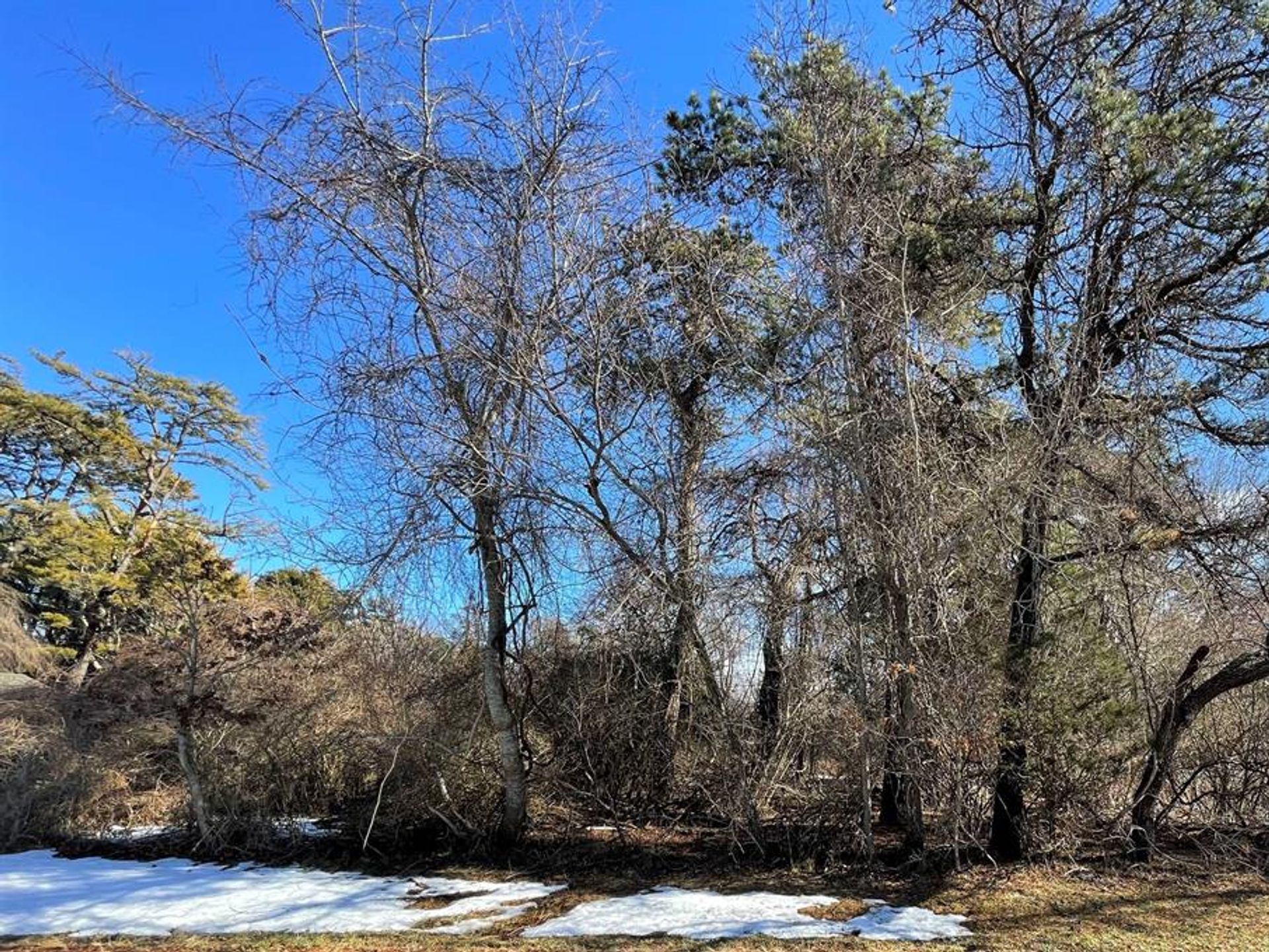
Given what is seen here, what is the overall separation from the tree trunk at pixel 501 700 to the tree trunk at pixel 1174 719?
5.32 metres

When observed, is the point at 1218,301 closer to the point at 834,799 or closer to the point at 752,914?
the point at 834,799

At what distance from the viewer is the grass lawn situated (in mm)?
4816

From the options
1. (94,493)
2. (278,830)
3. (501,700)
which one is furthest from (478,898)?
(94,493)

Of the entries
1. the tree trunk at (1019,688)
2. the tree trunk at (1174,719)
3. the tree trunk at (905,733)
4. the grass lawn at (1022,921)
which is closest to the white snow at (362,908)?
the grass lawn at (1022,921)

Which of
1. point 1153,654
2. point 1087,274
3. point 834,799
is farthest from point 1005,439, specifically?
point 834,799

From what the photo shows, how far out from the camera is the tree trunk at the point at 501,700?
24.7 feet

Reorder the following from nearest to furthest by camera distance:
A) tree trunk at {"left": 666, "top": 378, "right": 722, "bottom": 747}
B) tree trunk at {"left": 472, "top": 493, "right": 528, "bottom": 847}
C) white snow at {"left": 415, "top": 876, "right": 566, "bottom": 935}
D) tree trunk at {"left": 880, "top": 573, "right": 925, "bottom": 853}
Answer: white snow at {"left": 415, "top": 876, "right": 566, "bottom": 935}
tree trunk at {"left": 880, "top": 573, "right": 925, "bottom": 853}
tree trunk at {"left": 666, "top": 378, "right": 722, "bottom": 747}
tree trunk at {"left": 472, "top": 493, "right": 528, "bottom": 847}

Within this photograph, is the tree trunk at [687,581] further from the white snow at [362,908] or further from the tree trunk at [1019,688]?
the tree trunk at [1019,688]

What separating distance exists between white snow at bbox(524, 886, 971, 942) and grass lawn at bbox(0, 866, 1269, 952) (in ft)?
0.44

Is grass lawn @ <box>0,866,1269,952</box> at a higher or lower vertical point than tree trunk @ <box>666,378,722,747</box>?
lower

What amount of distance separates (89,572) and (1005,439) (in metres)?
20.0

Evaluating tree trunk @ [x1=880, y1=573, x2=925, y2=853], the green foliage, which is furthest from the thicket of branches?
the green foliage

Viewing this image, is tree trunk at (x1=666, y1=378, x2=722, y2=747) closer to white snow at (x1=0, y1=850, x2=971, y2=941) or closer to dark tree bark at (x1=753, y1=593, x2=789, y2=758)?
dark tree bark at (x1=753, y1=593, x2=789, y2=758)

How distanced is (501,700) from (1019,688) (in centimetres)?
457
